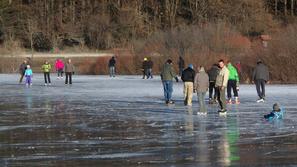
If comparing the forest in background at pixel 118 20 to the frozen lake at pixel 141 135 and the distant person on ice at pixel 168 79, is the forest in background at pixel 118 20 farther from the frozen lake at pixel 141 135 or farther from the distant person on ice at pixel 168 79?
the frozen lake at pixel 141 135

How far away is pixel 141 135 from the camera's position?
1652 cm

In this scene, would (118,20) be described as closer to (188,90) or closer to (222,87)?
(188,90)

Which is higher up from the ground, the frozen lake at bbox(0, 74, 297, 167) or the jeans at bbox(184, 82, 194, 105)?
the jeans at bbox(184, 82, 194, 105)

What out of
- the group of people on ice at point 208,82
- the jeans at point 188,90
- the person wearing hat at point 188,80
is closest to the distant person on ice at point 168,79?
the group of people on ice at point 208,82

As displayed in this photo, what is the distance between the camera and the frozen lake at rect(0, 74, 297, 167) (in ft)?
41.7

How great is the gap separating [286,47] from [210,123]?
25565 millimetres

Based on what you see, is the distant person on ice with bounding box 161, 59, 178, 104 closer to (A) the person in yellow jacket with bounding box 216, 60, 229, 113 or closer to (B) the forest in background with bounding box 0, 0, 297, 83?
(A) the person in yellow jacket with bounding box 216, 60, 229, 113

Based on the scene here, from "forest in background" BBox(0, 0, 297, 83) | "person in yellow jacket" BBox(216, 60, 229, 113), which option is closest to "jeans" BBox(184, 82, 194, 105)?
"person in yellow jacket" BBox(216, 60, 229, 113)

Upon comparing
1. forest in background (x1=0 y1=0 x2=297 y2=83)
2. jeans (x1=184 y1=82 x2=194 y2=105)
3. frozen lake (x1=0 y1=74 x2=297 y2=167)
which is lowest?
frozen lake (x1=0 y1=74 x2=297 y2=167)

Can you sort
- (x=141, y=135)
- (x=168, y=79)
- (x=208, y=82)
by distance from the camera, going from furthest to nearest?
(x=168, y=79) → (x=208, y=82) → (x=141, y=135)

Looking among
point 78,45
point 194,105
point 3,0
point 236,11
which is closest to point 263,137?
point 194,105

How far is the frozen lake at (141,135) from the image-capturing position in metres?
12.7

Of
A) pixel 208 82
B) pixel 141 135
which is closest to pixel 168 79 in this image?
pixel 208 82

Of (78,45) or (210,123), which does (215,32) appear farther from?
(210,123)
